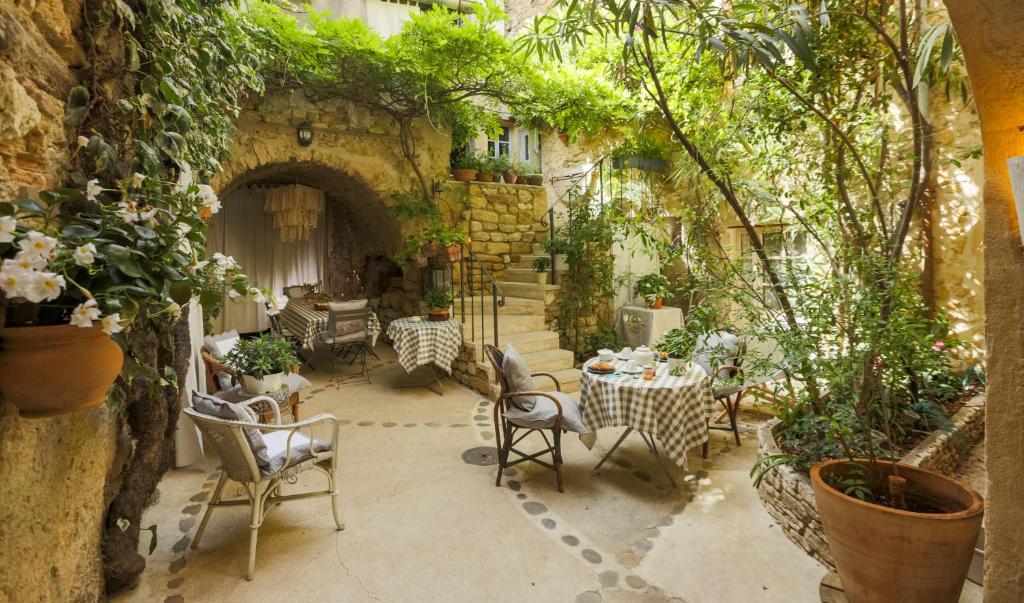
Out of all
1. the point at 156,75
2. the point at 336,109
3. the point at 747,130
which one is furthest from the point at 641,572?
the point at 336,109

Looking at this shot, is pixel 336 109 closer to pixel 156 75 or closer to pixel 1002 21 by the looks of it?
pixel 156 75

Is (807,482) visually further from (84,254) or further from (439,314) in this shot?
(439,314)

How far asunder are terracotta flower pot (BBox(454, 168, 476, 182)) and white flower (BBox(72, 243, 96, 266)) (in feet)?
17.6

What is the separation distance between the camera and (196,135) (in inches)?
85.1

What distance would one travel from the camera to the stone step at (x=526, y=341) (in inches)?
188

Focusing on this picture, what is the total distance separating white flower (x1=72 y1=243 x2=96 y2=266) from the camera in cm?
93

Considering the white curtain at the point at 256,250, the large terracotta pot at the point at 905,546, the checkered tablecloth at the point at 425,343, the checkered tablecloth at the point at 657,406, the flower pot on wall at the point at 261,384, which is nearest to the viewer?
the large terracotta pot at the point at 905,546

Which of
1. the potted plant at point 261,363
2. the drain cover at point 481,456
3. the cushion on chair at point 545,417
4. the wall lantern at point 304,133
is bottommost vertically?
the drain cover at point 481,456

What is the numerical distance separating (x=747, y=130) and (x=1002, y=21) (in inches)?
64.6

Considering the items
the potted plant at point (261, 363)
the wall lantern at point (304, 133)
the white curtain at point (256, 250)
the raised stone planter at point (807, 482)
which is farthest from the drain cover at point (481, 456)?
the white curtain at point (256, 250)

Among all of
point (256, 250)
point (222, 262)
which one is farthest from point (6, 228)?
point (256, 250)

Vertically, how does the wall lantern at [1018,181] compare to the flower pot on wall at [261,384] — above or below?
above

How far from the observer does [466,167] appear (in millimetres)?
6199

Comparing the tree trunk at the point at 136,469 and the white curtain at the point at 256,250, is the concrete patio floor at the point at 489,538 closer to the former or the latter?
the tree trunk at the point at 136,469
